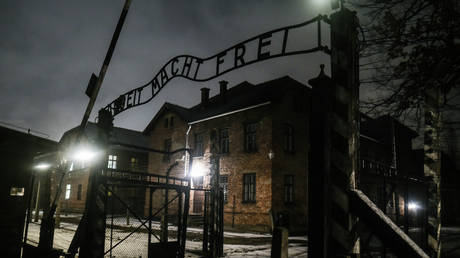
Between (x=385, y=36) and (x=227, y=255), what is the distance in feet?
23.5

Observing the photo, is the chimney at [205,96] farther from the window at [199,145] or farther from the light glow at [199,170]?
the light glow at [199,170]

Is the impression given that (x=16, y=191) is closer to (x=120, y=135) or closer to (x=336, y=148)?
(x=336, y=148)

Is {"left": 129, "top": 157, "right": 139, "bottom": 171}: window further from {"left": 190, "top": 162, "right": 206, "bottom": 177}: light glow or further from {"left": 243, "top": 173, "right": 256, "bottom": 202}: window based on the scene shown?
{"left": 243, "top": 173, "right": 256, "bottom": 202}: window

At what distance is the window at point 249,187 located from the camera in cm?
1844

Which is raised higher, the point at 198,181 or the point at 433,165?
the point at 433,165

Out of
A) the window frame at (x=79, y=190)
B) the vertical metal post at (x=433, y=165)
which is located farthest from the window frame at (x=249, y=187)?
the window frame at (x=79, y=190)

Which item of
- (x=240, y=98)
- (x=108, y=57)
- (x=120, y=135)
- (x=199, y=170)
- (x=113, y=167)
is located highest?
(x=240, y=98)

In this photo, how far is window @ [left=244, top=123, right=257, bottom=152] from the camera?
19328mm

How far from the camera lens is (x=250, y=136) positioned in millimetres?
19625

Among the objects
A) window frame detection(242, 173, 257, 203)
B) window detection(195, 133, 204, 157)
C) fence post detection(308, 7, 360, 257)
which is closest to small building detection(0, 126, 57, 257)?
fence post detection(308, 7, 360, 257)

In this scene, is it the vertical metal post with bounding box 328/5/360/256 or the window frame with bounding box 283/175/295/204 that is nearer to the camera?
the vertical metal post with bounding box 328/5/360/256

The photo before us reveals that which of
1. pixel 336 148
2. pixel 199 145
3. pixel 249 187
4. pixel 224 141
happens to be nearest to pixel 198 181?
pixel 199 145

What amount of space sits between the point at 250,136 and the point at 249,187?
3.23m

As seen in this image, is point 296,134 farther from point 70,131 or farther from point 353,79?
point 70,131
